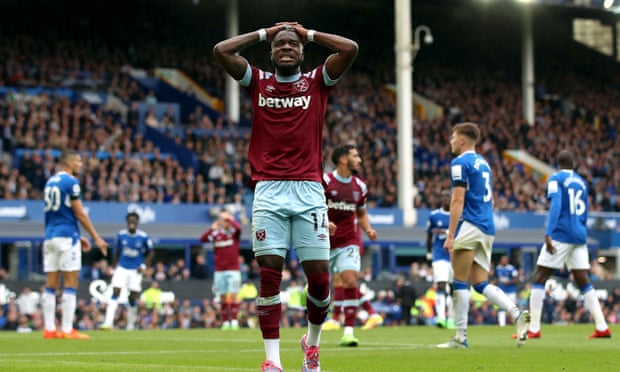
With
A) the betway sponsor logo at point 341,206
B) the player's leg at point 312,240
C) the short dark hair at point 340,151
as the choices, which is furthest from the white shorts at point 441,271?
the player's leg at point 312,240

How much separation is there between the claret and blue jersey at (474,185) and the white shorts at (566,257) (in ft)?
9.33

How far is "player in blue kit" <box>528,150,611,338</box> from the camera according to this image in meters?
16.3

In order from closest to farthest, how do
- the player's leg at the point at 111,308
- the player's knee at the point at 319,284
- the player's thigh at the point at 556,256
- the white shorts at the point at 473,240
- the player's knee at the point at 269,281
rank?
the player's knee at the point at 269,281, the player's knee at the point at 319,284, the white shorts at the point at 473,240, the player's thigh at the point at 556,256, the player's leg at the point at 111,308

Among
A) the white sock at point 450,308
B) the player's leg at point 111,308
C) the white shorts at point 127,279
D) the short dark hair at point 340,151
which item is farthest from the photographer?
the white shorts at point 127,279

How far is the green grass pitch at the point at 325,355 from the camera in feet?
35.1

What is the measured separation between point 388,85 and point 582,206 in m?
38.4

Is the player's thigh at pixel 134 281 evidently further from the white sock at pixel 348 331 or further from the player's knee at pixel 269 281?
the player's knee at pixel 269 281

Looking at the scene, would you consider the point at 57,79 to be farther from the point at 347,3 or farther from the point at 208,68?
the point at 347,3

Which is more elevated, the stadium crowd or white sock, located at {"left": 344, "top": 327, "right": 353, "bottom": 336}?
the stadium crowd

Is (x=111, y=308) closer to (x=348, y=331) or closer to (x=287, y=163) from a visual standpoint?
(x=348, y=331)

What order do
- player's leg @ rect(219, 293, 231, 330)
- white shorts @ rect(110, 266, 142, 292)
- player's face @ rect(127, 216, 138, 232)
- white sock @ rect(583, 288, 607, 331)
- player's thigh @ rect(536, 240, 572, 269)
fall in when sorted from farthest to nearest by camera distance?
player's leg @ rect(219, 293, 231, 330) → white shorts @ rect(110, 266, 142, 292) → player's face @ rect(127, 216, 138, 232) → white sock @ rect(583, 288, 607, 331) → player's thigh @ rect(536, 240, 572, 269)

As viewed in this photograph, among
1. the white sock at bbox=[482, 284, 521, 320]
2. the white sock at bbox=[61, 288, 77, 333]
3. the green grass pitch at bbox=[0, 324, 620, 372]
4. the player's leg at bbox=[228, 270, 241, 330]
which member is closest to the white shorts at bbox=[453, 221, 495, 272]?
the white sock at bbox=[482, 284, 521, 320]

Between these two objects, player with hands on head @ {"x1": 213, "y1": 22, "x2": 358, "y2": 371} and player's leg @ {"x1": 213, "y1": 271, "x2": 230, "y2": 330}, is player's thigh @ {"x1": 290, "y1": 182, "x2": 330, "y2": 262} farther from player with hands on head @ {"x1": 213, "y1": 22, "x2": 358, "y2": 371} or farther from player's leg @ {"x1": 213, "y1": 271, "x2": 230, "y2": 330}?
player's leg @ {"x1": 213, "y1": 271, "x2": 230, "y2": 330}

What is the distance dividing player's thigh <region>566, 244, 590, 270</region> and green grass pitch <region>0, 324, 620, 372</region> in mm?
992
